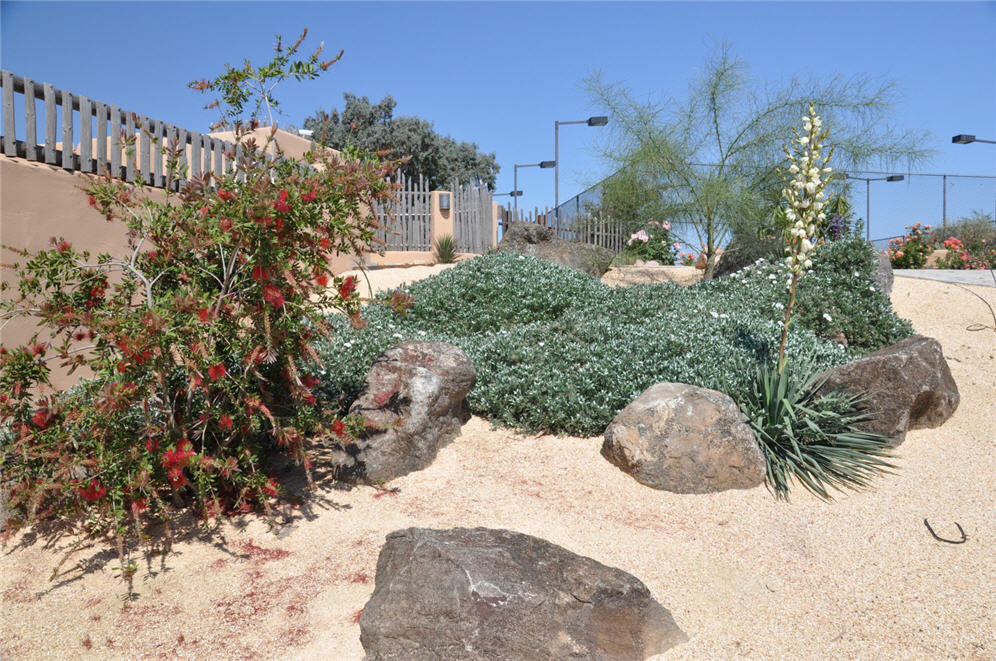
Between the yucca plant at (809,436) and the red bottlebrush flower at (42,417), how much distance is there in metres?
4.70

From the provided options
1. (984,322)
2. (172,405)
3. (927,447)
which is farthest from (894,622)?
(984,322)

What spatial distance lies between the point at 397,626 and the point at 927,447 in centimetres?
474

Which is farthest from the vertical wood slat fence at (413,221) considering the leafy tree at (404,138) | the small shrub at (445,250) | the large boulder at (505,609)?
the leafy tree at (404,138)

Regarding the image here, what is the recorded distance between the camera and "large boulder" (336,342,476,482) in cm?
455

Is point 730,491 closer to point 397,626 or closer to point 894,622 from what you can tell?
point 894,622

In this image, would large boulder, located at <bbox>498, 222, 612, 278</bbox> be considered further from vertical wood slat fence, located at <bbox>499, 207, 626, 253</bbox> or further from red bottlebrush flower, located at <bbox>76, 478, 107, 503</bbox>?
red bottlebrush flower, located at <bbox>76, 478, 107, 503</bbox>

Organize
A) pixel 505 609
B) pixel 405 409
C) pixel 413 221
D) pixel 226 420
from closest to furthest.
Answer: pixel 505 609
pixel 226 420
pixel 405 409
pixel 413 221

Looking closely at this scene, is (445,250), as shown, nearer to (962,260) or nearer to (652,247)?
(652,247)

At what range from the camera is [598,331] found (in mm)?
6578

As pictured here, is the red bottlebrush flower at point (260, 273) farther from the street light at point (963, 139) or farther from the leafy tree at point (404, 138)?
the leafy tree at point (404, 138)

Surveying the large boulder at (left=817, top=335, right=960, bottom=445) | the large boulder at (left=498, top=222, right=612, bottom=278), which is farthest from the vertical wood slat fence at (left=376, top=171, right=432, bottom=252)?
the large boulder at (left=817, top=335, right=960, bottom=445)

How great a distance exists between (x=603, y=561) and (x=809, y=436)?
2259 mm

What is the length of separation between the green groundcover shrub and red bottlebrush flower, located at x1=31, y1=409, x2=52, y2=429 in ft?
6.38

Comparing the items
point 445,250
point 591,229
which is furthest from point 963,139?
point 445,250
